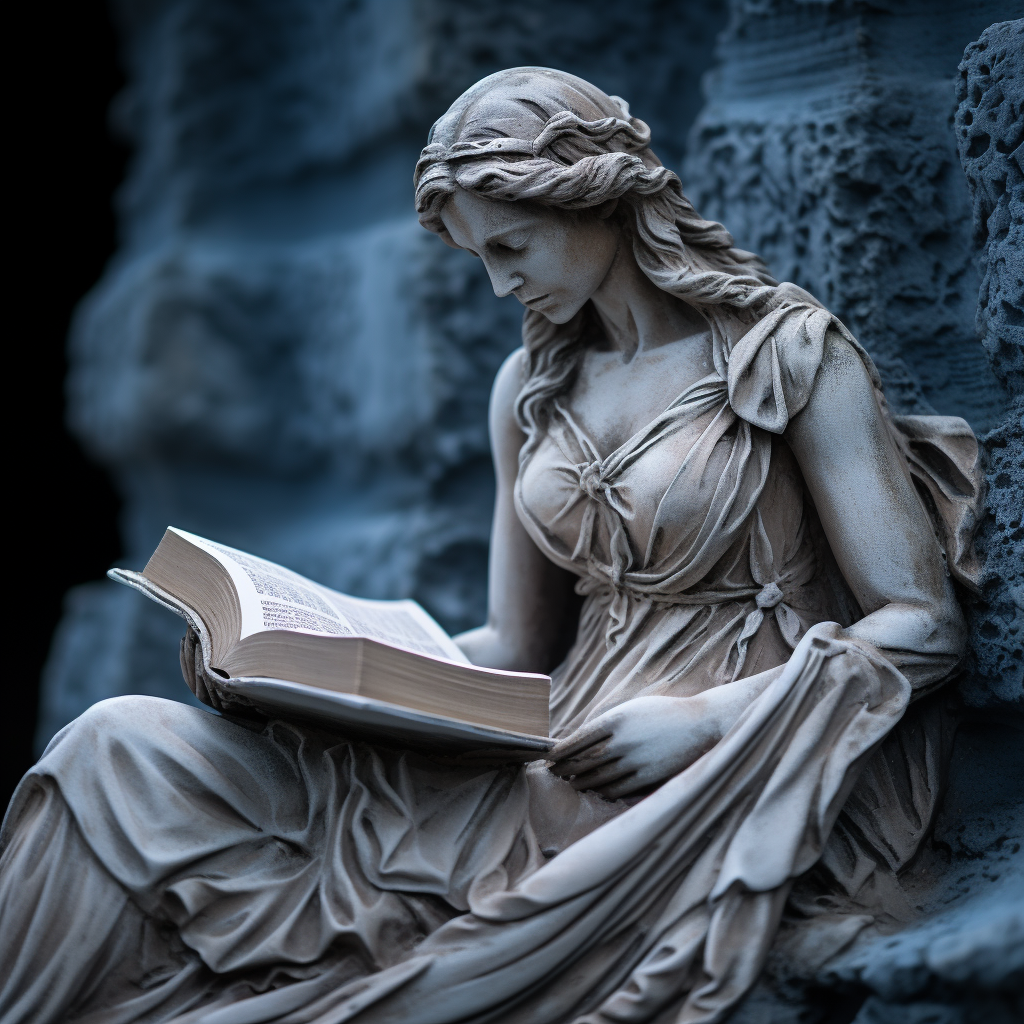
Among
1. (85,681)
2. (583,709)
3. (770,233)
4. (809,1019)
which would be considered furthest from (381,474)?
(809,1019)

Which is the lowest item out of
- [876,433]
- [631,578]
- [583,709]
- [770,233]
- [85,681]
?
[85,681]

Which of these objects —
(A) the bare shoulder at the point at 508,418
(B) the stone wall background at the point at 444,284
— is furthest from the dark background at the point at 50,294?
(A) the bare shoulder at the point at 508,418

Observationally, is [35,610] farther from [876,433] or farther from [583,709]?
[876,433]

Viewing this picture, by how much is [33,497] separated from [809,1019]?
3.23 m

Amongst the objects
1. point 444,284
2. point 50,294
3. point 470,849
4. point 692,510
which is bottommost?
point 470,849

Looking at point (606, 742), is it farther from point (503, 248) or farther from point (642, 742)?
point (503, 248)

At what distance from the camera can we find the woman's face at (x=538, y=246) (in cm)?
160

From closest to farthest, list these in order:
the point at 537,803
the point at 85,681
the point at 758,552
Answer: the point at 537,803, the point at 758,552, the point at 85,681

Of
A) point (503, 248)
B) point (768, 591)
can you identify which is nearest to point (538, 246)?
point (503, 248)

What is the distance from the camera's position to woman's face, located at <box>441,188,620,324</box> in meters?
1.60

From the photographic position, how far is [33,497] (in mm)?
4109

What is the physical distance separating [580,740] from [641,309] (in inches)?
21.2

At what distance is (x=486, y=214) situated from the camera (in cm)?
160

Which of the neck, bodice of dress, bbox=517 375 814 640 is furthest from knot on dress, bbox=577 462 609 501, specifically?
the neck
